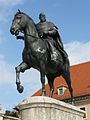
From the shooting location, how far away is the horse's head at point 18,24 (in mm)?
12531

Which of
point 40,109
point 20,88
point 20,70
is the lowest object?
point 40,109

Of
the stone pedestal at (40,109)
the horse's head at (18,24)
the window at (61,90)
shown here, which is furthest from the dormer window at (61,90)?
the stone pedestal at (40,109)

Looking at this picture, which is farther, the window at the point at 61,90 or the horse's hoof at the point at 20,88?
the window at the point at 61,90

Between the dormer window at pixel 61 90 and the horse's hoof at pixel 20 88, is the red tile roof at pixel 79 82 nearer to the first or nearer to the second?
the dormer window at pixel 61 90

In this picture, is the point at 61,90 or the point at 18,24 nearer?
the point at 18,24

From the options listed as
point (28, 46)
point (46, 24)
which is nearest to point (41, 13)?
point (46, 24)

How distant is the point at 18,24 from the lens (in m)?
12.6

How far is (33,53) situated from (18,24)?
1.05 meters

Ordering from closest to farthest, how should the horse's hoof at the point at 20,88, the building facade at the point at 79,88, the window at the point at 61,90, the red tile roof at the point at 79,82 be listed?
1. the horse's hoof at the point at 20,88
2. the building facade at the point at 79,88
3. the red tile roof at the point at 79,82
4. the window at the point at 61,90

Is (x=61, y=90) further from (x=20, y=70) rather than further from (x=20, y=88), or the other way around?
(x=20, y=88)

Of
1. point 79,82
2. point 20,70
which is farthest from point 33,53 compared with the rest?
point 79,82

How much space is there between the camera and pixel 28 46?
12398mm

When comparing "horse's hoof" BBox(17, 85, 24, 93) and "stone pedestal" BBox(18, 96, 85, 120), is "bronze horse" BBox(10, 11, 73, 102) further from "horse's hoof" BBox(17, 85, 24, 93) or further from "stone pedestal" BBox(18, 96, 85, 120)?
"stone pedestal" BBox(18, 96, 85, 120)

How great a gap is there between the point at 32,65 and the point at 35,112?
1.69 metres
